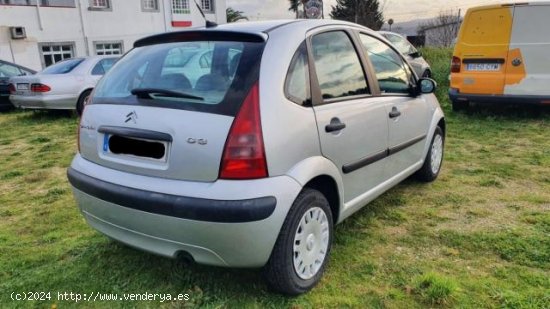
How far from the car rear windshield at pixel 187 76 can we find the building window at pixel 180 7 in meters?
21.5

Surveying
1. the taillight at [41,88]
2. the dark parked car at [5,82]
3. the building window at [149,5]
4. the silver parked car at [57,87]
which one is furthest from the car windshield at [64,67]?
the building window at [149,5]

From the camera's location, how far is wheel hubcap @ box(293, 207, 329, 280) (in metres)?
2.57

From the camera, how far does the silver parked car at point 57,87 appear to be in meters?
9.03

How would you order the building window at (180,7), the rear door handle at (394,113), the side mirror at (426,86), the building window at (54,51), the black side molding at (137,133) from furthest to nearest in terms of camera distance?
the building window at (180,7) → the building window at (54,51) → the side mirror at (426,86) → the rear door handle at (394,113) → the black side molding at (137,133)

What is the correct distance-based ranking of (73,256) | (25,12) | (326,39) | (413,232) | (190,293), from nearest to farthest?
(190,293) < (326,39) < (73,256) < (413,232) < (25,12)

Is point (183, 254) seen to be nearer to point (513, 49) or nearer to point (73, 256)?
point (73, 256)

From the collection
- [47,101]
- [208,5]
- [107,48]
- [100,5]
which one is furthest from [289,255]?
[208,5]

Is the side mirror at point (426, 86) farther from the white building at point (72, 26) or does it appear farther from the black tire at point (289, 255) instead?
the white building at point (72, 26)

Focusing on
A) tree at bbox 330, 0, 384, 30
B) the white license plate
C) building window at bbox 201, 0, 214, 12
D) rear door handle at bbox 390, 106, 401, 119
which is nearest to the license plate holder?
the white license plate

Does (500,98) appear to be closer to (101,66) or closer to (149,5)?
(101,66)

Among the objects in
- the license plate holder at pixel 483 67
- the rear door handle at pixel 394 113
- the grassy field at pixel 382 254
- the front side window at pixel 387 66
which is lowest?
the grassy field at pixel 382 254

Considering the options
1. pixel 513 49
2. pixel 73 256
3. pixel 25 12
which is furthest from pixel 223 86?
pixel 25 12

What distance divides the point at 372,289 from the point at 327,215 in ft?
1.68

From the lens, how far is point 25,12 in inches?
653
